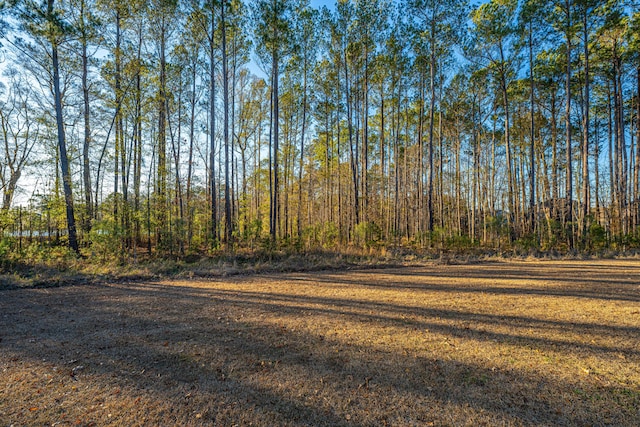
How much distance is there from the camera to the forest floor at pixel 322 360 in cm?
171

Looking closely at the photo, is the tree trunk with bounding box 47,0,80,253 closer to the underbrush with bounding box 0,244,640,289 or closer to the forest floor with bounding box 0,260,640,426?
the underbrush with bounding box 0,244,640,289

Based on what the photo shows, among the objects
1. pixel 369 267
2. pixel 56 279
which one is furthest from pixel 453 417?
pixel 56 279

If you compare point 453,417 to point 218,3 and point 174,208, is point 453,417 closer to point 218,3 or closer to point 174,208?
point 174,208

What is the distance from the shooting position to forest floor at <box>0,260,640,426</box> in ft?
5.62

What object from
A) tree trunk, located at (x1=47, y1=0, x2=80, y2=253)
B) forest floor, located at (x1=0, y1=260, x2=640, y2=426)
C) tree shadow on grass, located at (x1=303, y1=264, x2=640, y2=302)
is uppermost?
tree trunk, located at (x1=47, y1=0, x2=80, y2=253)

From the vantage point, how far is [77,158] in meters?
11.6

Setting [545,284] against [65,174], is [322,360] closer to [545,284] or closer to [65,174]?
[545,284]

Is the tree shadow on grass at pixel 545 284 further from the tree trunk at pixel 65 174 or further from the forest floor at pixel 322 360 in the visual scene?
the tree trunk at pixel 65 174

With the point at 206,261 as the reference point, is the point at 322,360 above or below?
above

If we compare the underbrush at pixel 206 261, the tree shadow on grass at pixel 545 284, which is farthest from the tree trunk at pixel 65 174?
the tree shadow on grass at pixel 545 284


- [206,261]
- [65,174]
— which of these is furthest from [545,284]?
[65,174]

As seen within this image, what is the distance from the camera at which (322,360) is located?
7.87 feet

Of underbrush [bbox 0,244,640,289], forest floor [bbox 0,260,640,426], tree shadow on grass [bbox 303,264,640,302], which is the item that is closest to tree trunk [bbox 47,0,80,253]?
underbrush [bbox 0,244,640,289]

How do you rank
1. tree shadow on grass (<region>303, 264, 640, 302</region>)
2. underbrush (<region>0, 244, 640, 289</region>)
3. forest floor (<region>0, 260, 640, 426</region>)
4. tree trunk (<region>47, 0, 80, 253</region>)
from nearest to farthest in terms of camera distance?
forest floor (<region>0, 260, 640, 426</region>)
tree shadow on grass (<region>303, 264, 640, 302</region>)
underbrush (<region>0, 244, 640, 289</region>)
tree trunk (<region>47, 0, 80, 253</region>)
